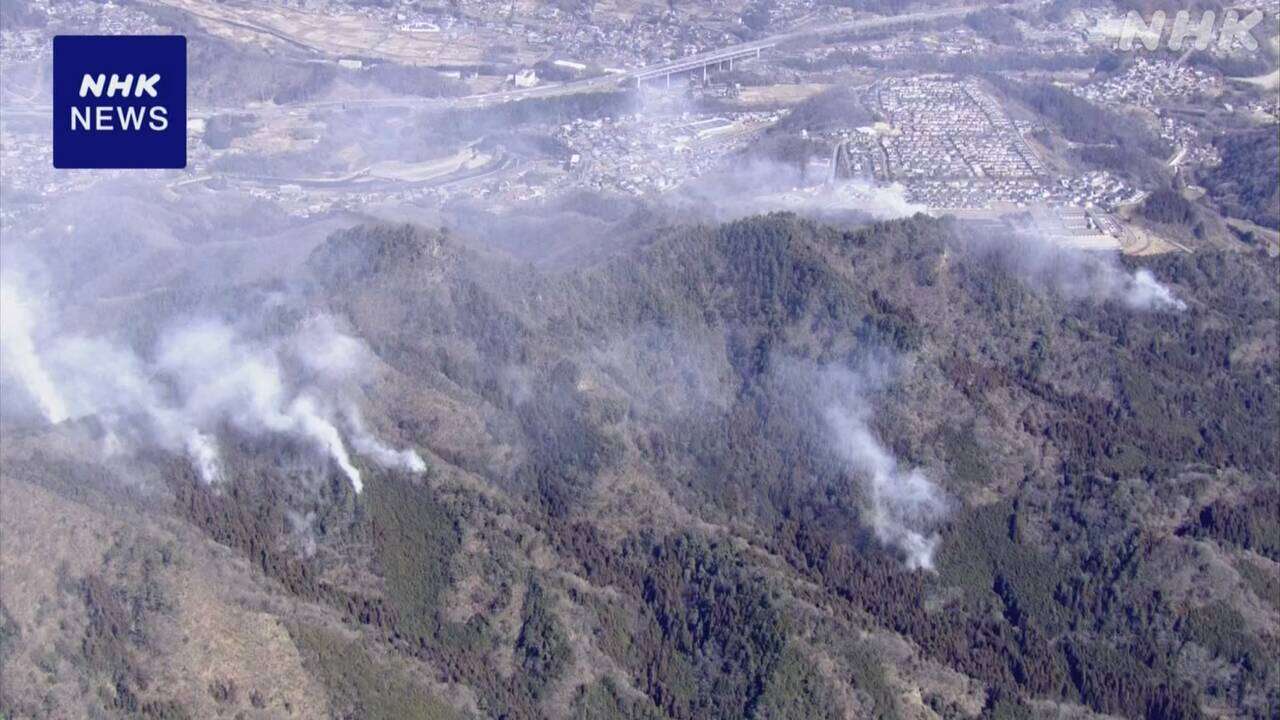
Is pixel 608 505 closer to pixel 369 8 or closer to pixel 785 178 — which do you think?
pixel 785 178

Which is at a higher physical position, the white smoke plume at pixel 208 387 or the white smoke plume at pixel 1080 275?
the white smoke plume at pixel 1080 275

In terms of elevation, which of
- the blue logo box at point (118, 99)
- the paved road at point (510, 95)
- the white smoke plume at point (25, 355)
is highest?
the blue logo box at point (118, 99)

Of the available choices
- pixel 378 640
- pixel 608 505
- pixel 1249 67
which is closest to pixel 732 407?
pixel 608 505

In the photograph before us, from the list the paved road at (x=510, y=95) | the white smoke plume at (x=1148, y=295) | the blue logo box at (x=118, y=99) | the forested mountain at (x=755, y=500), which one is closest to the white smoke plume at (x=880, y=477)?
the forested mountain at (x=755, y=500)

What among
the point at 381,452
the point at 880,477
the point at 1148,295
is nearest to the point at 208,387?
the point at 381,452

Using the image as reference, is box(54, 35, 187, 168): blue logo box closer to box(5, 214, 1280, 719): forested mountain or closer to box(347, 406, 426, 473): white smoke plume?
box(5, 214, 1280, 719): forested mountain

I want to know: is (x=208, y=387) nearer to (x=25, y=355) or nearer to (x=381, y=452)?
(x=381, y=452)

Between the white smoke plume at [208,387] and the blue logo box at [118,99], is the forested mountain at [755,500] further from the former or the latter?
the blue logo box at [118,99]

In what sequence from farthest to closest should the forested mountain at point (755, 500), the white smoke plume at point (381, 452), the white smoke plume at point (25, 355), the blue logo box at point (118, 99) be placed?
the white smoke plume at point (25, 355)
the blue logo box at point (118, 99)
the white smoke plume at point (381, 452)
the forested mountain at point (755, 500)
